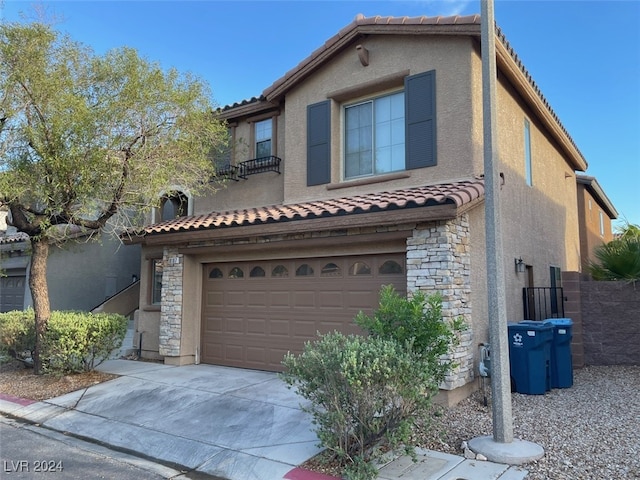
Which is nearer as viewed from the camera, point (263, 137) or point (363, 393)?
point (363, 393)

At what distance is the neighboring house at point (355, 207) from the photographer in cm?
787

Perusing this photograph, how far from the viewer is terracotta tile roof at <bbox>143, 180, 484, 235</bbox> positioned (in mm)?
7121

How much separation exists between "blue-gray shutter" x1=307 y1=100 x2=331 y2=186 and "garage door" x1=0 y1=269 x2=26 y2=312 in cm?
1170

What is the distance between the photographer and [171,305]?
1073cm

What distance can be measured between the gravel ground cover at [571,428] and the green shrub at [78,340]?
658cm

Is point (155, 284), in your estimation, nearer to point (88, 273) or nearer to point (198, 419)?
point (88, 273)

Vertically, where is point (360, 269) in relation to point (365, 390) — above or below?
above

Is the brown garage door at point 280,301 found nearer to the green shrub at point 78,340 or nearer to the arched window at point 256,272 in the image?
the arched window at point 256,272

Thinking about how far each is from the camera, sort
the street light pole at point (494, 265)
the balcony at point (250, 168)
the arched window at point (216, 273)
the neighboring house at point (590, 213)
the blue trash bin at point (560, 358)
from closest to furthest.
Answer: the street light pole at point (494, 265), the blue trash bin at point (560, 358), the arched window at point (216, 273), the balcony at point (250, 168), the neighboring house at point (590, 213)

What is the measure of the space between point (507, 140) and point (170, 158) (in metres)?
6.93

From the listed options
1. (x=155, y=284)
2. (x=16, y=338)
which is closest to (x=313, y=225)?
(x=155, y=284)

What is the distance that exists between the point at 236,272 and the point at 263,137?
12.0 ft

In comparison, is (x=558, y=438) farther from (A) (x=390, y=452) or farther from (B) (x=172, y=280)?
(B) (x=172, y=280)

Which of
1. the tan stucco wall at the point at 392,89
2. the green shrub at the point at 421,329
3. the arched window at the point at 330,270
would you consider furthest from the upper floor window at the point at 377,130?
the green shrub at the point at 421,329
